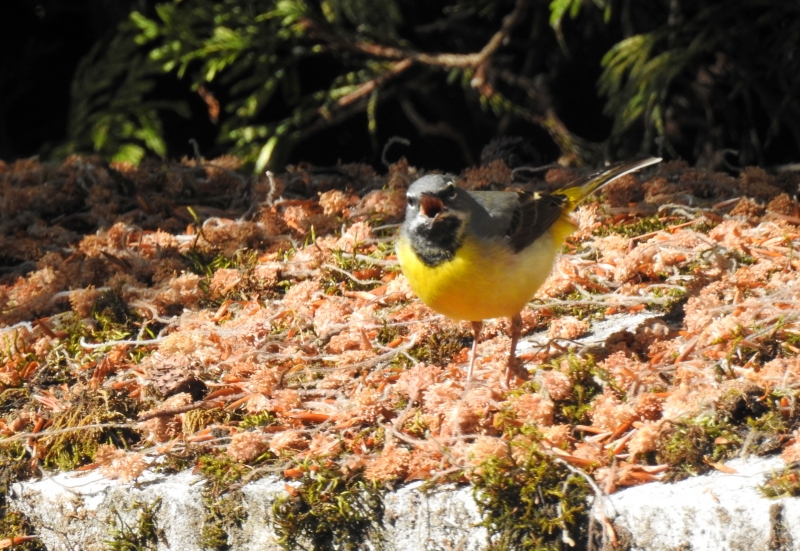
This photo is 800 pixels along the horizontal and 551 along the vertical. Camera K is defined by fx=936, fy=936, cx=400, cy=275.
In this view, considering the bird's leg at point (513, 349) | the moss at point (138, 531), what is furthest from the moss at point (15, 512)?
the bird's leg at point (513, 349)

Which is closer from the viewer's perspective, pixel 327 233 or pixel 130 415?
pixel 130 415

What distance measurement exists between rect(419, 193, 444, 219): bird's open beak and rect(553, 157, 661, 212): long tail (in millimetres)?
1044

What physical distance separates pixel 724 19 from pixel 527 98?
162 centimetres

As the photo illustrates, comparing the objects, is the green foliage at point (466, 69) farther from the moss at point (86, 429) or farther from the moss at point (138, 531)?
the moss at point (138, 531)

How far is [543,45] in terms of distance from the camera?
7086 millimetres

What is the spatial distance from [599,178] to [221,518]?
2252 millimetres

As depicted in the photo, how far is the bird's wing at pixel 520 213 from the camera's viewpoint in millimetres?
3160

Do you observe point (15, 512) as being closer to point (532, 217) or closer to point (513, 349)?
point (513, 349)

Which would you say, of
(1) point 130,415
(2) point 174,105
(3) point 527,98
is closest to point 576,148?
(3) point 527,98

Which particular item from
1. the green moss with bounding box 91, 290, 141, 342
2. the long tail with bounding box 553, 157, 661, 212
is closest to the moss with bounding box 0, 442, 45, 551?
the green moss with bounding box 91, 290, 141, 342

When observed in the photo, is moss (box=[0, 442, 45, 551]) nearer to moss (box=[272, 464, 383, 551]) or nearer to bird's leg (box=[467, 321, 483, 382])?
moss (box=[272, 464, 383, 551])

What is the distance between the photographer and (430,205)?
3.13m

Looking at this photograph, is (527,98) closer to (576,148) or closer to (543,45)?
(543,45)

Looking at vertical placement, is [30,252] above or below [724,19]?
below
